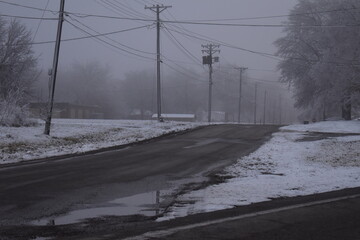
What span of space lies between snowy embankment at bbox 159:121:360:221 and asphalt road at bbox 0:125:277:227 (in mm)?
1183

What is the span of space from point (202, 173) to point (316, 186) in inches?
128

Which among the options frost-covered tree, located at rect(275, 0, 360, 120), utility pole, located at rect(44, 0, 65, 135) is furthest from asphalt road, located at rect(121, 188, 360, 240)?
frost-covered tree, located at rect(275, 0, 360, 120)

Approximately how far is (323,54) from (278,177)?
2918 cm

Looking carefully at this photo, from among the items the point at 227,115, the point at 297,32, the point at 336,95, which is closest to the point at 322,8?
the point at 297,32

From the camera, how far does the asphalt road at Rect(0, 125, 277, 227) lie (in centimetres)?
779

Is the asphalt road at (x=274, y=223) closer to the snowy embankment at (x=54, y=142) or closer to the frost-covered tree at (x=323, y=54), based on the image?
the snowy embankment at (x=54, y=142)

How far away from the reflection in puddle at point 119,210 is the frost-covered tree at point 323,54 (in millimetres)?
28484

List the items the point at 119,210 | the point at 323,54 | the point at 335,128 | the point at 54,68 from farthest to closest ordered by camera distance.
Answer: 1. the point at 323,54
2. the point at 335,128
3. the point at 54,68
4. the point at 119,210

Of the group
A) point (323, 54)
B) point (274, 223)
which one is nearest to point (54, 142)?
point (274, 223)

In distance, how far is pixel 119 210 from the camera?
755 centimetres

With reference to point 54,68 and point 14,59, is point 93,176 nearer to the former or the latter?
point 54,68

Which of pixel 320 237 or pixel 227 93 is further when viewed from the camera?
pixel 227 93

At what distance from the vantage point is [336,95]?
36.0 metres

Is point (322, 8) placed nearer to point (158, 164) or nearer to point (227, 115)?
point (158, 164)
